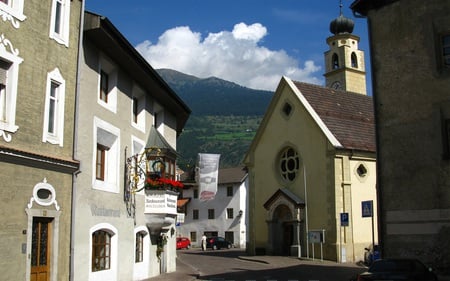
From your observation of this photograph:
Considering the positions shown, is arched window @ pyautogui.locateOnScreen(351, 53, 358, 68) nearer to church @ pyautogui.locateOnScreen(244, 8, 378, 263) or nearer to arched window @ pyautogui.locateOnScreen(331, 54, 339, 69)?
arched window @ pyautogui.locateOnScreen(331, 54, 339, 69)

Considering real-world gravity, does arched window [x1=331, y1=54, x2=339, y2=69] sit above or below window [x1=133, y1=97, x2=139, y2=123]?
above

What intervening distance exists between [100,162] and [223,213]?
46.8 meters

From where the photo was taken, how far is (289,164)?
39312 millimetres

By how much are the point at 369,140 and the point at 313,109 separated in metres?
4.75

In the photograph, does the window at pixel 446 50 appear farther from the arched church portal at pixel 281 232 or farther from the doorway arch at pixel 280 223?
the arched church portal at pixel 281 232

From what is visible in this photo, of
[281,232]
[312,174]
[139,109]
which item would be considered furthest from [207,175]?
[139,109]

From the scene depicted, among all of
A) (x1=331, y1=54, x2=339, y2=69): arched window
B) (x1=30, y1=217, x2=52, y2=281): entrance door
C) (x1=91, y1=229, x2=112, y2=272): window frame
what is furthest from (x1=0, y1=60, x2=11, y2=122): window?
(x1=331, y1=54, x2=339, y2=69): arched window

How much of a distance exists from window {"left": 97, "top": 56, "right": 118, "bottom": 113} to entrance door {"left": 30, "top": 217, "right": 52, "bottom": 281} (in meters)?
5.22

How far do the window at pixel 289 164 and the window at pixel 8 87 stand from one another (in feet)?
90.7

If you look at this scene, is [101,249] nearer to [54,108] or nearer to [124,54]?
[54,108]

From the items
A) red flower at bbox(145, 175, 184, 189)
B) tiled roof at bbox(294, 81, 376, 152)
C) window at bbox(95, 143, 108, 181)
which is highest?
tiled roof at bbox(294, 81, 376, 152)

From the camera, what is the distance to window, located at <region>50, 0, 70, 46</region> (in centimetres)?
1479

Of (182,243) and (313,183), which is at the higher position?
(313,183)

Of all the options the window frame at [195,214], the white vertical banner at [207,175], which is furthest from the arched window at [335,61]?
the white vertical banner at [207,175]
